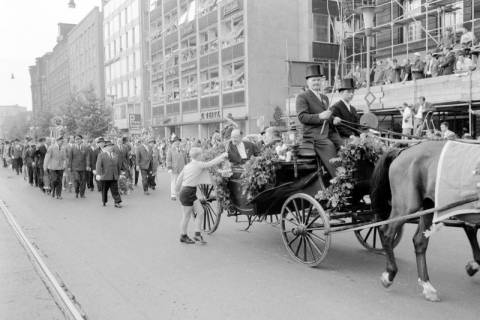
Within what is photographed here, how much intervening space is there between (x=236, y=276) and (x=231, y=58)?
109 ft

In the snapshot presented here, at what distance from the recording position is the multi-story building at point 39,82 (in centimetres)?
11462

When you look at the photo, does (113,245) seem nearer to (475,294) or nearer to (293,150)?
(293,150)

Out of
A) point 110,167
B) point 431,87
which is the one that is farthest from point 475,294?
point 431,87

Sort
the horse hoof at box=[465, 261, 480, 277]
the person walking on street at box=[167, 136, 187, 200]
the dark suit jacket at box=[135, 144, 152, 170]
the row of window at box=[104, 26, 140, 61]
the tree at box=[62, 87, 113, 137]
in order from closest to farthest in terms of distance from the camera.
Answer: the horse hoof at box=[465, 261, 480, 277]
the person walking on street at box=[167, 136, 187, 200]
the dark suit jacket at box=[135, 144, 152, 170]
the tree at box=[62, 87, 113, 137]
the row of window at box=[104, 26, 140, 61]

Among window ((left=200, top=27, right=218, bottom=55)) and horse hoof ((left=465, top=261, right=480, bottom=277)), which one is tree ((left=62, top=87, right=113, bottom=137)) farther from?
horse hoof ((left=465, top=261, right=480, bottom=277))

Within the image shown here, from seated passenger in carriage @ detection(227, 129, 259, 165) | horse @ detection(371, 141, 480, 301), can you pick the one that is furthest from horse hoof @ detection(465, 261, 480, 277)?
seated passenger in carriage @ detection(227, 129, 259, 165)

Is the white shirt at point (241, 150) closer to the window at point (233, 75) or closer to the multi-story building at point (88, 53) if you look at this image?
the window at point (233, 75)

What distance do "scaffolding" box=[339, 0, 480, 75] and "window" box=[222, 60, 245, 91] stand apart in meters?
10.1

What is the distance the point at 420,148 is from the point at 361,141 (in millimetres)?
921

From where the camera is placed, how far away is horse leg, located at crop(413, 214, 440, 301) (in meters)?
5.04

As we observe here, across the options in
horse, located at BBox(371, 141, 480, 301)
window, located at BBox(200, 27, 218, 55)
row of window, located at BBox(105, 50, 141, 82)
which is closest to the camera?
horse, located at BBox(371, 141, 480, 301)

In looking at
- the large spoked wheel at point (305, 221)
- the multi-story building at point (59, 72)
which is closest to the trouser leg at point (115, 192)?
the large spoked wheel at point (305, 221)

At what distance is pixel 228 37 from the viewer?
38875mm

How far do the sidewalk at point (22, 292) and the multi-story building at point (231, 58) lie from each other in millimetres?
26693
